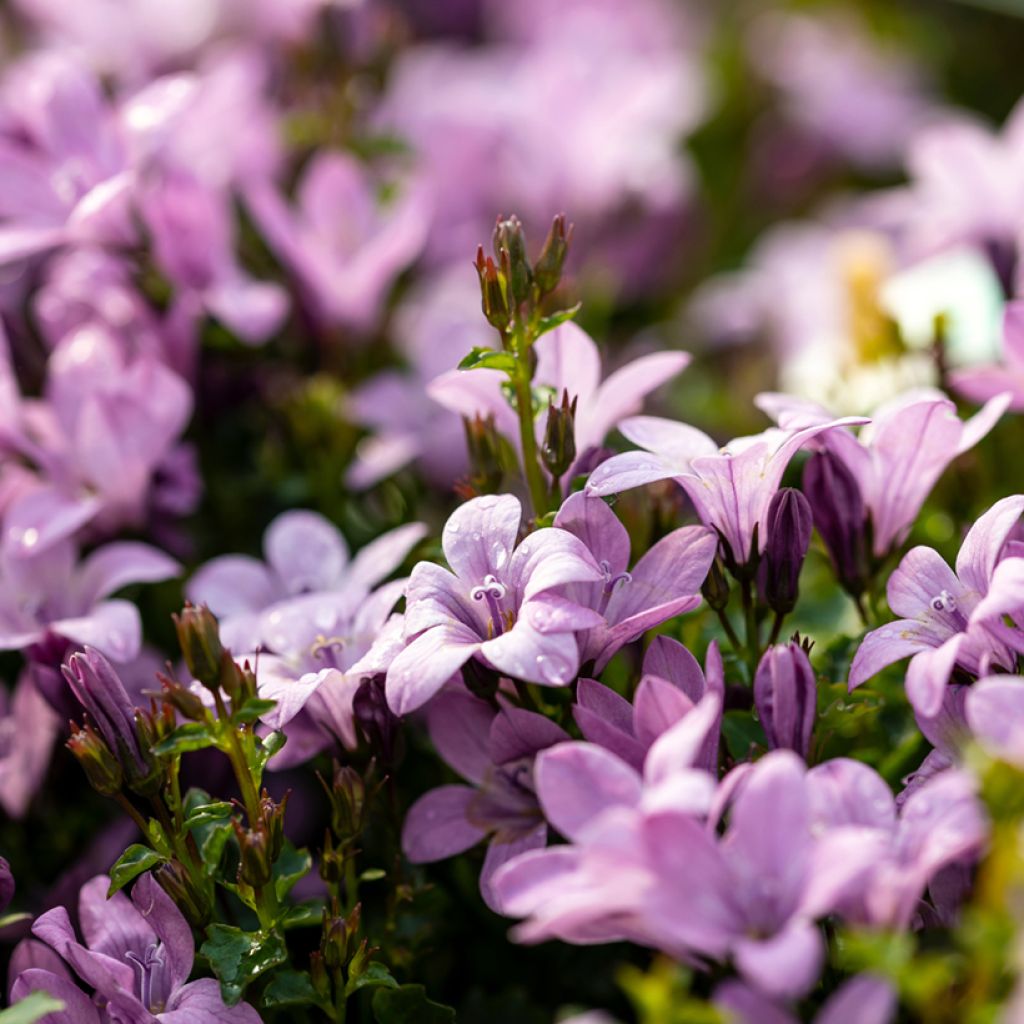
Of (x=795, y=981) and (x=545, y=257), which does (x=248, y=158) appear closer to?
(x=545, y=257)

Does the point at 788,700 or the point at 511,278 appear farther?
the point at 511,278

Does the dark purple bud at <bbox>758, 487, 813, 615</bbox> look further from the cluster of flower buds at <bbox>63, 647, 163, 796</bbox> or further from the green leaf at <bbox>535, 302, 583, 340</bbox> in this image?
the cluster of flower buds at <bbox>63, 647, 163, 796</bbox>

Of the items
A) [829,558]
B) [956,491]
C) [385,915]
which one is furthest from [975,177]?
[385,915]

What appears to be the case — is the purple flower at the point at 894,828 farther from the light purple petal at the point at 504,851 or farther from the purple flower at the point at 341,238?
the purple flower at the point at 341,238

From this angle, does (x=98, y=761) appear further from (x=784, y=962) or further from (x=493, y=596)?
(x=784, y=962)

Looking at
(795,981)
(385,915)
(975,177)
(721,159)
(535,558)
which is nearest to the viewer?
(795,981)

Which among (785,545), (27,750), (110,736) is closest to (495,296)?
(785,545)

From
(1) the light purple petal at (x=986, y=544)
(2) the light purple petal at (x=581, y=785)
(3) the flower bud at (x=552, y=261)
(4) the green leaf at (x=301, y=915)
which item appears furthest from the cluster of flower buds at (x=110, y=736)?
(1) the light purple petal at (x=986, y=544)

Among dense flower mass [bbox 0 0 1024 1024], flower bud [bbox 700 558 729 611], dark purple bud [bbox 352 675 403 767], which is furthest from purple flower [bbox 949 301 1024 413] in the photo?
dark purple bud [bbox 352 675 403 767]
